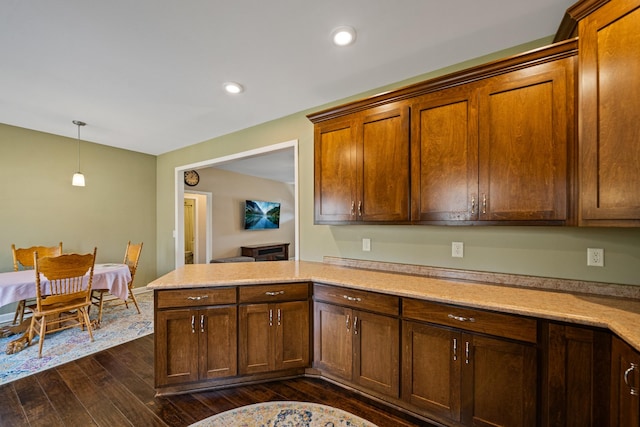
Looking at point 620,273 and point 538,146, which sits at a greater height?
point 538,146

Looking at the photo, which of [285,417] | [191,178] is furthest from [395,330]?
[191,178]

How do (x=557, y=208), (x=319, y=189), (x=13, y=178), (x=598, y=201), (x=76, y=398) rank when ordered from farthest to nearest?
(x=13, y=178), (x=319, y=189), (x=76, y=398), (x=557, y=208), (x=598, y=201)

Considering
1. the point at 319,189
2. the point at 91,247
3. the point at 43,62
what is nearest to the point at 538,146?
the point at 319,189

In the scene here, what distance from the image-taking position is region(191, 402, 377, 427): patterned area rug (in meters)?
1.80

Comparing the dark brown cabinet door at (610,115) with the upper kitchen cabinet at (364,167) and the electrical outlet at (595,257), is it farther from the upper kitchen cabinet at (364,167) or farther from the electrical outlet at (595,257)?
the upper kitchen cabinet at (364,167)

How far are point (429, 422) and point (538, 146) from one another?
6.29 feet

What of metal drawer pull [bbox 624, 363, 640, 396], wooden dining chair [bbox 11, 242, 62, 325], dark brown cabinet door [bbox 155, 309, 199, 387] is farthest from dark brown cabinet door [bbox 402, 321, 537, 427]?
wooden dining chair [bbox 11, 242, 62, 325]

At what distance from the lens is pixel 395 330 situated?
1898mm

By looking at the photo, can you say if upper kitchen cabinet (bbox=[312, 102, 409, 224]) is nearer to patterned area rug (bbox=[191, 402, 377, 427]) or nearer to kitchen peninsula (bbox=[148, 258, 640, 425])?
kitchen peninsula (bbox=[148, 258, 640, 425])

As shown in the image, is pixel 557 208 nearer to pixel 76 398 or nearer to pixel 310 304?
pixel 310 304

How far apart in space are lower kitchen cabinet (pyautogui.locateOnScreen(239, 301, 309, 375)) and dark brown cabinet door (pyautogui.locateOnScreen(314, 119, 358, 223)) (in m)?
0.86

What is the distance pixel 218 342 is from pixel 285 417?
744 millimetres

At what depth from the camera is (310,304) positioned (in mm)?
2305

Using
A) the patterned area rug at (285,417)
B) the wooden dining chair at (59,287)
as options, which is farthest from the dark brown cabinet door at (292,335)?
the wooden dining chair at (59,287)
